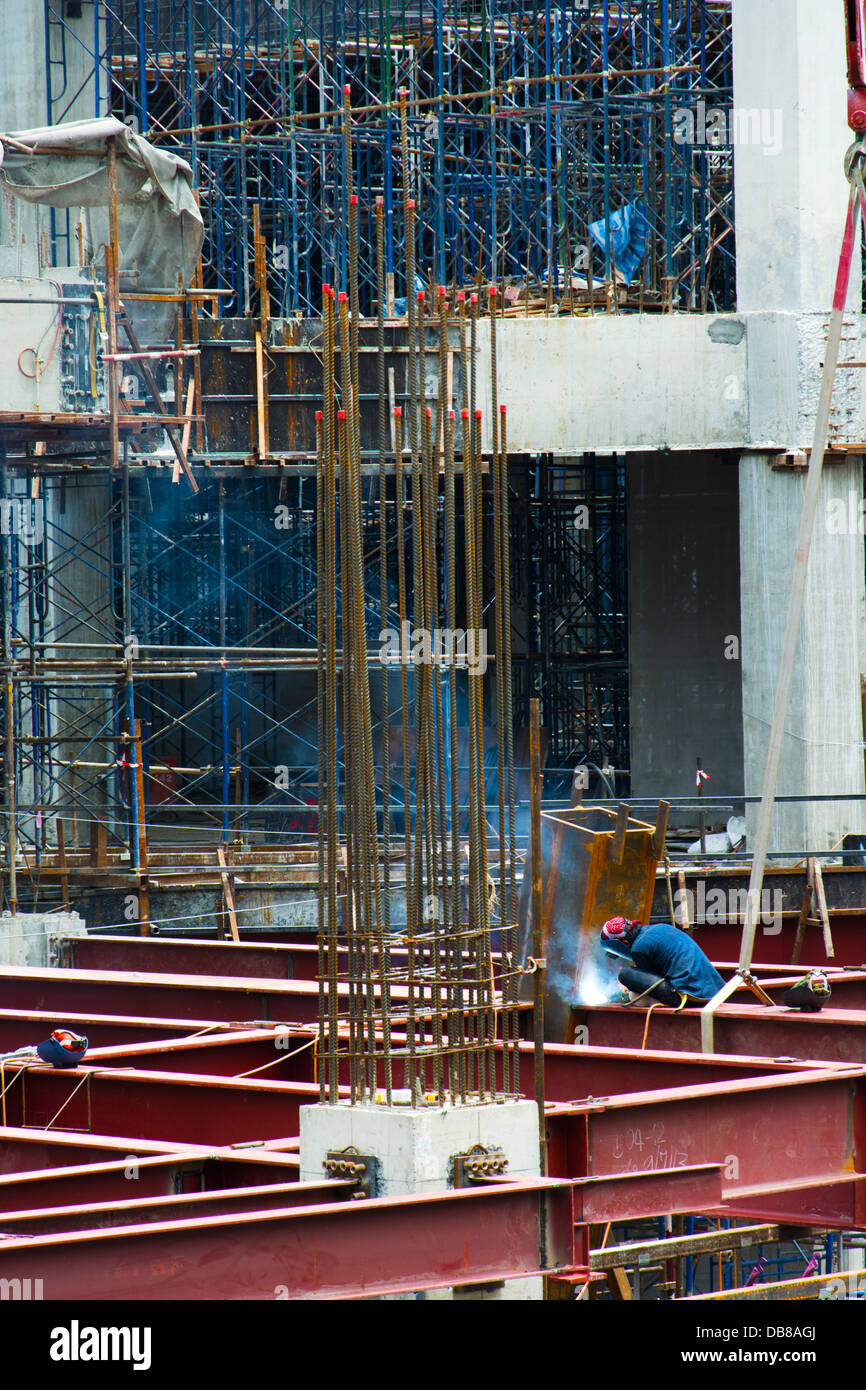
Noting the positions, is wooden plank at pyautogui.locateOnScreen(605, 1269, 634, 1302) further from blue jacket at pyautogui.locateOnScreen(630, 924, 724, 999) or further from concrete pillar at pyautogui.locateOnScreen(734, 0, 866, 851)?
concrete pillar at pyautogui.locateOnScreen(734, 0, 866, 851)

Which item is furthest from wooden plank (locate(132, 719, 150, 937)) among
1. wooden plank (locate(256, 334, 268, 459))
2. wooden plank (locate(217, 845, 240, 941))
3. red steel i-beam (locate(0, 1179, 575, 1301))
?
red steel i-beam (locate(0, 1179, 575, 1301))

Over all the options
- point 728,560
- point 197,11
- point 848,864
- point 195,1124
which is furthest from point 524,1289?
point 197,11

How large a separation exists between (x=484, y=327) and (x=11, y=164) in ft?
18.5

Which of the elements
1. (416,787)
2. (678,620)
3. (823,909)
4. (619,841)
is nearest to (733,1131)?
(416,787)

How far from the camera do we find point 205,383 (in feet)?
70.8

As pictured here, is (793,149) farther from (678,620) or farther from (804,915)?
(804,915)

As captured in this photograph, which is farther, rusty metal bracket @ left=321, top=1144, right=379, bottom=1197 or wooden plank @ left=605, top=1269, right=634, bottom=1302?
wooden plank @ left=605, top=1269, right=634, bottom=1302

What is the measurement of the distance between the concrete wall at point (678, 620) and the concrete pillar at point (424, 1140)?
1876 centimetres

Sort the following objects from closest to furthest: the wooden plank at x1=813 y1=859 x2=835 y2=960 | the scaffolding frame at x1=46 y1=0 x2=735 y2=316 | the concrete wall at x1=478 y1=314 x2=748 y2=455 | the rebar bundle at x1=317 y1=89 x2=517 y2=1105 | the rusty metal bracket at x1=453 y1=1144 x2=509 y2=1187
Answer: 1. the rusty metal bracket at x1=453 y1=1144 x2=509 y2=1187
2. the rebar bundle at x1=317 y1=89 x2=517 y2=1105
3. the wooden plank at x1=813 y1=859 x2=835 y2=960
4. the concrete wall at x1=478 y1=314 x2=748 y2=455
5. the scaffolding frame at x1=46 y1=0 x2=735 y2=316

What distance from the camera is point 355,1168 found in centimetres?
803

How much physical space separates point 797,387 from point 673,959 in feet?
35.2

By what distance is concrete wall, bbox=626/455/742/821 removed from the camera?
26891mm

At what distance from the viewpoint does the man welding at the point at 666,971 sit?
39.5ft
